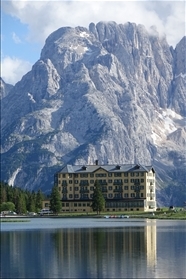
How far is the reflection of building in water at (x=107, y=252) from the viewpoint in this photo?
2578 inches

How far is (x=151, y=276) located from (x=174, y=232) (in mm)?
53276

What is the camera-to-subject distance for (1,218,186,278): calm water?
6292 cm

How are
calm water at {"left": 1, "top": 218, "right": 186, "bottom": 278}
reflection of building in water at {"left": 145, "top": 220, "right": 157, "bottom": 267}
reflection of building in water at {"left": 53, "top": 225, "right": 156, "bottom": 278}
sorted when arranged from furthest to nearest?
reflection of building in water at {"left": 145, "top": 220, "right": 157, "bottom": 267} < reflection of building in water at {"left": 53, "top": 225, "right": 156, "bottom": 278} < calm water at {"left": 1, "top": 218, "right": 186, "bottom": 278}

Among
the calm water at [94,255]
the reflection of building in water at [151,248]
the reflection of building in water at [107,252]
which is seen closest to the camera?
the calm water at [94,255]

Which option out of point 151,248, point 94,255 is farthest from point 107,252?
point 151,248

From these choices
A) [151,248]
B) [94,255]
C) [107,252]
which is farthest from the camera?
[151,248]

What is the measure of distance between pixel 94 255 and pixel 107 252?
3.52 m

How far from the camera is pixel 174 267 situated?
66062mm

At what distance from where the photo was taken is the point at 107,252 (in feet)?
261

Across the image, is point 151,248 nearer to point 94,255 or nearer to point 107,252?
point 107,252

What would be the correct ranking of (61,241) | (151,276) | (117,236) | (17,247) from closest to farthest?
(151,276) < (17,247) < (61,241) < (117,236)

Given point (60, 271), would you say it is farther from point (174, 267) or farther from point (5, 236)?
point (5, 236)

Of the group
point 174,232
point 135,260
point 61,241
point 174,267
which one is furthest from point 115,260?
point 174,232

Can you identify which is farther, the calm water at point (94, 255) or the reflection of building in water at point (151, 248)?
the reflection of building in water at point (151, 248)
